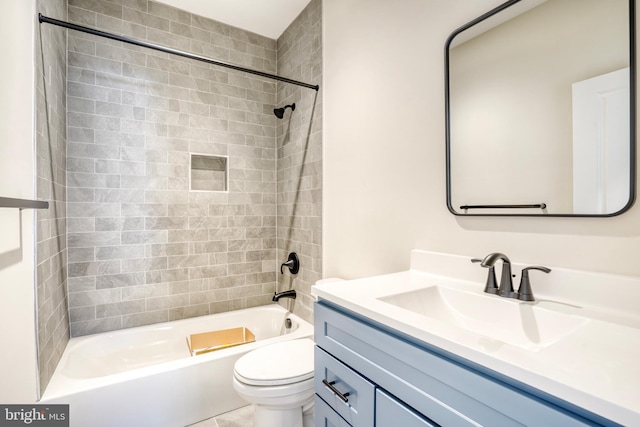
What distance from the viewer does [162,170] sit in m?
2.39

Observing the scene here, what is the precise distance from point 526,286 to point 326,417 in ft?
2.66

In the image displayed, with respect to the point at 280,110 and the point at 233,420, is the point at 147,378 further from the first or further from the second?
the point at 280,110

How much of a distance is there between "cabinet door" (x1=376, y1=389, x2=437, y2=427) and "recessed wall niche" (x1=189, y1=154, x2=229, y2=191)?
2215mm

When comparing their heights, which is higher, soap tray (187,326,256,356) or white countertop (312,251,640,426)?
white countertop (312,251,640,426)

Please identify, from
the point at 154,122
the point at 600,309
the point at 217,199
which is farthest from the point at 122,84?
the point at 600,309

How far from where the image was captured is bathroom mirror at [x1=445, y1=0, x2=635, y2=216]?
0.84 m

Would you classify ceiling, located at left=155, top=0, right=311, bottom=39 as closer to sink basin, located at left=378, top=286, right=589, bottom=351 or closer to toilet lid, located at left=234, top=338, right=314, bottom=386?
sink basin, located at left=378, top=286, right=589, bottom=351

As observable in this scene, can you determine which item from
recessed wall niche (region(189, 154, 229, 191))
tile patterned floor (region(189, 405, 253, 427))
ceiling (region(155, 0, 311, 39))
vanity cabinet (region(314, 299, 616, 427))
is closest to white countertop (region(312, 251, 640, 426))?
vanity cabinet (region(314, 299, 616, 427))

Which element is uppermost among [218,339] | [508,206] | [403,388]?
[508,206]

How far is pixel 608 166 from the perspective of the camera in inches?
33.7

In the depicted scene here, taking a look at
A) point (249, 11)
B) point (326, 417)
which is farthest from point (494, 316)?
point (249, 11)

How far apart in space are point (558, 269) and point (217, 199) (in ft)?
7.76

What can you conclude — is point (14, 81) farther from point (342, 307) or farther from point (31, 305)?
Result: point (342, 307)

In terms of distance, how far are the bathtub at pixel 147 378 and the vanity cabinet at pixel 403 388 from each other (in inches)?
40.7
